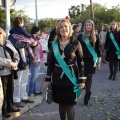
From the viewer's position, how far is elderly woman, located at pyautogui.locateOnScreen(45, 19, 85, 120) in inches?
160

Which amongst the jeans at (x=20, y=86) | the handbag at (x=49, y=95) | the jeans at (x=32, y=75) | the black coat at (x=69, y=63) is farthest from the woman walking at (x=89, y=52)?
the handbag at (x=49, y=95)

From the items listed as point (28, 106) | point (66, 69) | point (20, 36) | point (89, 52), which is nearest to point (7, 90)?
point (28, 106)

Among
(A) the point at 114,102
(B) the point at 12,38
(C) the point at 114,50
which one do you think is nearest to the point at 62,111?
(B) the point at 12,38

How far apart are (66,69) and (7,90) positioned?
1.39 meters

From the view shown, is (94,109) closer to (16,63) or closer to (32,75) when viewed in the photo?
(32,75)

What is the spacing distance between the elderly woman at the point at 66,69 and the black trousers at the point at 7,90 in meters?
0.88

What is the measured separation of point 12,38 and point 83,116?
85.2 inches

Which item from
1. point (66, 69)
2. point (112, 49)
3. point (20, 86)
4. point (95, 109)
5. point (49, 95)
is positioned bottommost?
point (95, 109)

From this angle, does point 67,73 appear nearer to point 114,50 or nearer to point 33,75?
point 33,75

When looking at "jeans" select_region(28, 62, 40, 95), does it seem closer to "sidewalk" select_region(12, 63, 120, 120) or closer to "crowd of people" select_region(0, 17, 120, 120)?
"crowd of people" select_region(0, 17, 120, 120)

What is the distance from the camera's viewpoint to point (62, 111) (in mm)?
4344

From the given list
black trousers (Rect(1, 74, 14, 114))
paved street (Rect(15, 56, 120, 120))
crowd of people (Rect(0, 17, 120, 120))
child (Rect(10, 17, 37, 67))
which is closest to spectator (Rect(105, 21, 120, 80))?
paved street (Rect(15, 56, 120, 120))

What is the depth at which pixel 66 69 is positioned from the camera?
4.04 meters

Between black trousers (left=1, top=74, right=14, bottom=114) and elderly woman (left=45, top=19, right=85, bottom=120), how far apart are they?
883mm
